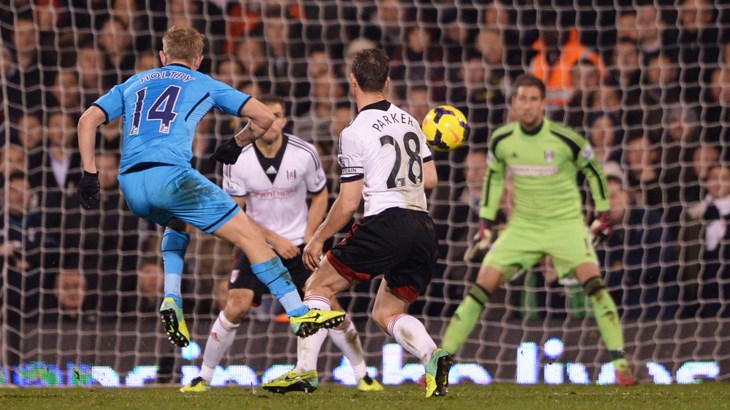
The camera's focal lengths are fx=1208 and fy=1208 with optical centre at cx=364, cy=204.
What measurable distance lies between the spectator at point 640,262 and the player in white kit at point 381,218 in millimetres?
3541

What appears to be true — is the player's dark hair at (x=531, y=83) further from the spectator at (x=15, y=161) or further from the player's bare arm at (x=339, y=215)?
the spectator at (x=15, y=161)

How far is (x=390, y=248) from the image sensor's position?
5934 mm

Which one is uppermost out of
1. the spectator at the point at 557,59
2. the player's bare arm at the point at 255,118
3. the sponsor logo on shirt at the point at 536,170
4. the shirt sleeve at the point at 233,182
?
the spectator at the point at 557,59

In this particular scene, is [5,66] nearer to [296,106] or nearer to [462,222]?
[296,106]

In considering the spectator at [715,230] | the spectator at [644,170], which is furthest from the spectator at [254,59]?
the spectator at [715,230]

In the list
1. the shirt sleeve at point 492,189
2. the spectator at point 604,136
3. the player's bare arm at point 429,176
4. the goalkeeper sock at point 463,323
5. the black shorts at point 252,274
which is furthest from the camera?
the spectator at point 604,136

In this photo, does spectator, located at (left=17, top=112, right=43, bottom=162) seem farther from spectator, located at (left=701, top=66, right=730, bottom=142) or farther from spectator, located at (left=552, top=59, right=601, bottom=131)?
spectator, located at (left=701, top=66, right=730, bottom=142)

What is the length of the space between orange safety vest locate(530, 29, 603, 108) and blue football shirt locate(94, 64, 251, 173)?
173 inches

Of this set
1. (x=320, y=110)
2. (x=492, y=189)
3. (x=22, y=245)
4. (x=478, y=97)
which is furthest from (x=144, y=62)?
(x=492, y=189)

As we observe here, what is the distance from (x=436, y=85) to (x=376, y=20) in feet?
3.01

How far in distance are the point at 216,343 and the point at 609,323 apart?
259 centimetres

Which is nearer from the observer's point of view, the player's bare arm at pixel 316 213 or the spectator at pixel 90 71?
the player's bare arm at pixel 316 213

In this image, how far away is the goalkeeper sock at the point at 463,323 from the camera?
8.09m

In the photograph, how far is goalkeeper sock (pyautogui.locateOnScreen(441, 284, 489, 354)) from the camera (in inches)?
319
